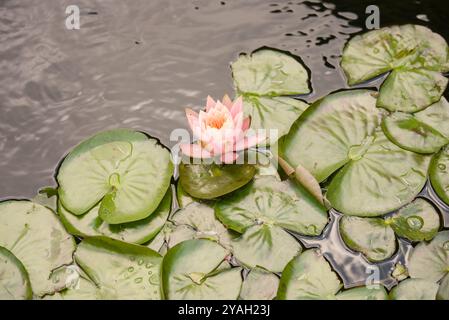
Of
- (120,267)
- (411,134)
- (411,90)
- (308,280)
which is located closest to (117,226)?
(120,267)

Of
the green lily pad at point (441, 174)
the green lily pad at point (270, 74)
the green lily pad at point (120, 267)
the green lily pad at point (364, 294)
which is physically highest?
the green lily pad at point (270, 74)

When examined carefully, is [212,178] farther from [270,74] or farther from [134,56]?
[134,56]

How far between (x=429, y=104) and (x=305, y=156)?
0.59m

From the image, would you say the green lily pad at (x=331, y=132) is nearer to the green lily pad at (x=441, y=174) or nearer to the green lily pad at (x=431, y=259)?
the green lily pad at (x=441, y=174)

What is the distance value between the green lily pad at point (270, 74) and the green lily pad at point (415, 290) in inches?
35.3

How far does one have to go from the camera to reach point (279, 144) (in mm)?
2016

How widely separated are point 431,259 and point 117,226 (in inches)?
43.5

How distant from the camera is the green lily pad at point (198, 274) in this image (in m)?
1.69

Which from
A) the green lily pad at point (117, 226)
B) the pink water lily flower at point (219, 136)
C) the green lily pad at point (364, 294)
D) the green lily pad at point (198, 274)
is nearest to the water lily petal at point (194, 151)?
the pink water lily flower at point (219, 136)

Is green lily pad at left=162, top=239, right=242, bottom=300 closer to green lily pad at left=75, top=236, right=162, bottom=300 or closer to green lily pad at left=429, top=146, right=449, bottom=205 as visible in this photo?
green lily pad at left=75, top=236, right=162, bottom=300

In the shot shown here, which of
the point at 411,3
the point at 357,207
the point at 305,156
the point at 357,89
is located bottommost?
the point at 357,207

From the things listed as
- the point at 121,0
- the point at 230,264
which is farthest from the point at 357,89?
the point at 121,0

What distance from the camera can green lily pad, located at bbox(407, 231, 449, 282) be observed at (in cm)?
170
